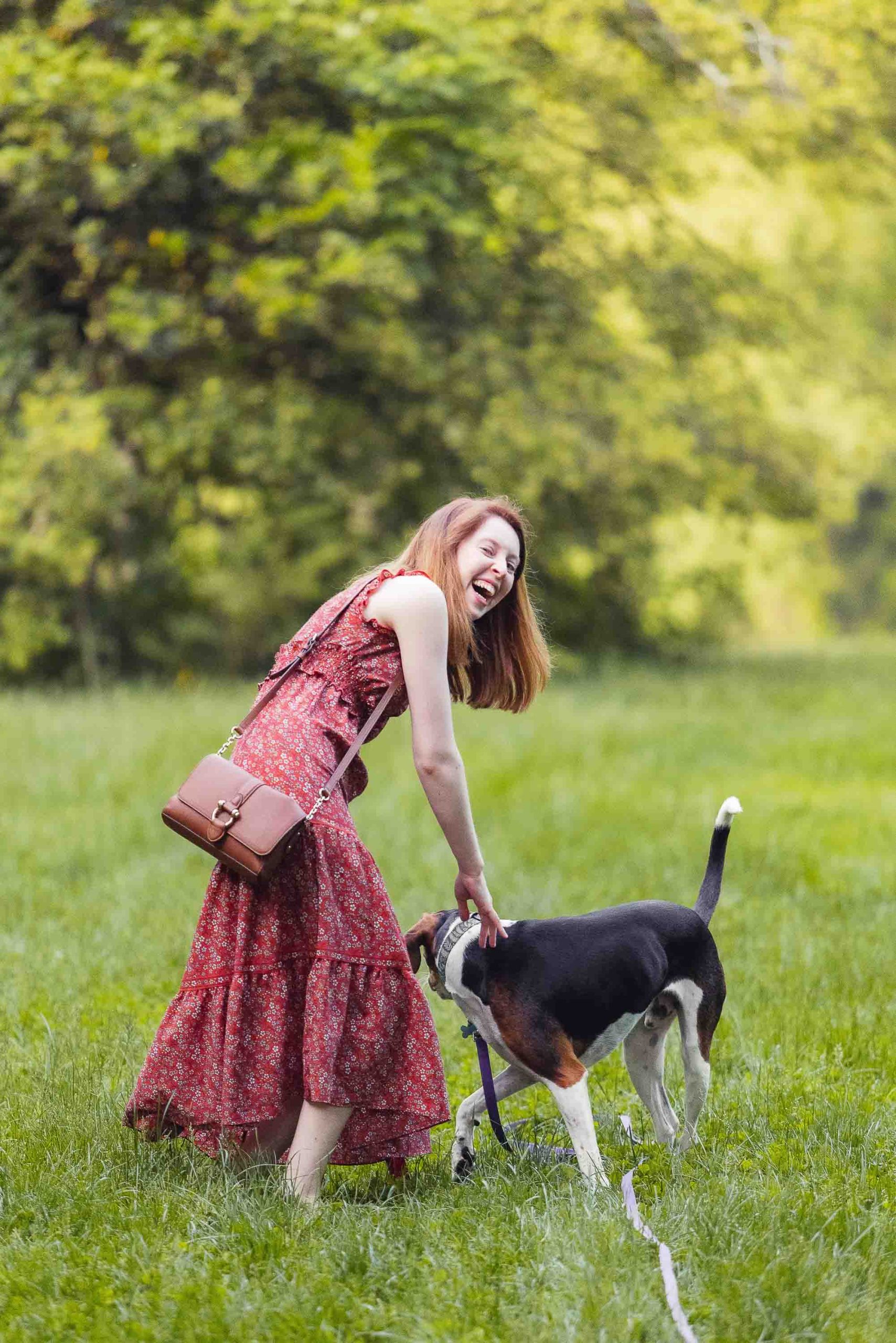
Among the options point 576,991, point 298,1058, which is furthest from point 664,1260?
point 298,1058

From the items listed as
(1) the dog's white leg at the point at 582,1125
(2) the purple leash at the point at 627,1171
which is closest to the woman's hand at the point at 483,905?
(2) the purple leash at the point at 627,1171

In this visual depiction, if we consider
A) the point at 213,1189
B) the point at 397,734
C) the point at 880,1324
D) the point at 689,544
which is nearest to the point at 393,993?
the point at 213,1189

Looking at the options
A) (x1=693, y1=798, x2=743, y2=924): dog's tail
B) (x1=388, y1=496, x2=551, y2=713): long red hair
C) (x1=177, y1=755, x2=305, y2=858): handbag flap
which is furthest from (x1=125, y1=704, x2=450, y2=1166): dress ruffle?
(x1=693, y1=798, x2=743, y2=924): dog's tail

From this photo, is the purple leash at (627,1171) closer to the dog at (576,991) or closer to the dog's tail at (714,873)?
the dog at (576,991)

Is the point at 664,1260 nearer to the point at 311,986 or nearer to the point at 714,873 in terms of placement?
the point at 311,986

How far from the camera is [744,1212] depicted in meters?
3.60

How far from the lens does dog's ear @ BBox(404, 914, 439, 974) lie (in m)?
3.96

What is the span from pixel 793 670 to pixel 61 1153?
18017 millimetres

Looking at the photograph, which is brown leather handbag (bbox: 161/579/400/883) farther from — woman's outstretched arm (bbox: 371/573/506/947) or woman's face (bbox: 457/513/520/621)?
woman's face (bbox: 457/513/520/621)

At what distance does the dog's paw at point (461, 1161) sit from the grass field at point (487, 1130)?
47 millimetres

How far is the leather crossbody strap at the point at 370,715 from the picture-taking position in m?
3.88

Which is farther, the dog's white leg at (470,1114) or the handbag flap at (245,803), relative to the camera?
the dog's white leg at (470,1114)

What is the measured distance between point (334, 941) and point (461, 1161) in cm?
83

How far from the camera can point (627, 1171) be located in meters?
4.09
